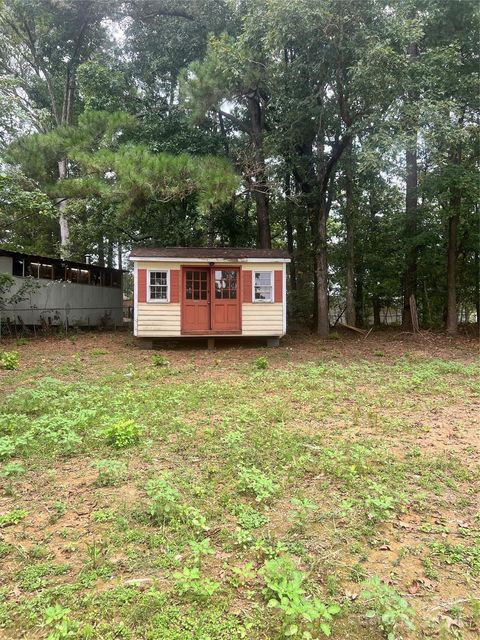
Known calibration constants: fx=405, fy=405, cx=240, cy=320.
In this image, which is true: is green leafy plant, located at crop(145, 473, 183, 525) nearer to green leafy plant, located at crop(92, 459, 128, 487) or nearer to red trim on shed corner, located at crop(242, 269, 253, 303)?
green leafy plant, located at crop(92, 459, 128, 487)

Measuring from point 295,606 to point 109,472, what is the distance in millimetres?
2100

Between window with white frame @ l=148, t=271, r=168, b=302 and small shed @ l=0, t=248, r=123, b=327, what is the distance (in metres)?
4.66

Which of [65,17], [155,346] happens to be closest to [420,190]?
[155,346]

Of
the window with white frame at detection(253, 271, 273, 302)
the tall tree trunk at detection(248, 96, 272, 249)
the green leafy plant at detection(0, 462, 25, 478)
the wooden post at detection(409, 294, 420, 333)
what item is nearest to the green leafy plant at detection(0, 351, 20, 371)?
the green leafy plant at detection(0, 462, 25, 478)

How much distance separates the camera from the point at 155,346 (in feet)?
39.1

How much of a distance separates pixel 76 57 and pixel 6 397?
17567 mm

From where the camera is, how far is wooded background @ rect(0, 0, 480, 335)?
378 inches

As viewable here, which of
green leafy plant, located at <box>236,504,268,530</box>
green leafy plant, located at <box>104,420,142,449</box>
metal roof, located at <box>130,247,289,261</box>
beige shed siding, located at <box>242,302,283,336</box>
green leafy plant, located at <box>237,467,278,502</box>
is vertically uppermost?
metal roof, located at <box>130,247,289,261</box>

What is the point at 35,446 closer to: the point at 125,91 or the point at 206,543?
the point at 206,543

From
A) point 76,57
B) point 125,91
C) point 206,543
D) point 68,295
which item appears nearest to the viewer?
point 206,543

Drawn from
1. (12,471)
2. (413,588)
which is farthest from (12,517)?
Answer: (413,588)

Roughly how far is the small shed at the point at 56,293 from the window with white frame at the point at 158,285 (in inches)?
184

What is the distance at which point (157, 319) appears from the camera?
1134 centimetres

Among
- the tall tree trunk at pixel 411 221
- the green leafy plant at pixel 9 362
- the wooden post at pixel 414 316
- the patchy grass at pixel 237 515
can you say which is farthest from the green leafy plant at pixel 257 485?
the tall tree trunk at pixel 411 221
